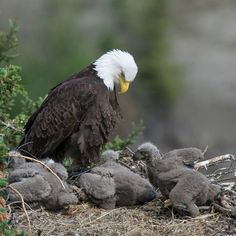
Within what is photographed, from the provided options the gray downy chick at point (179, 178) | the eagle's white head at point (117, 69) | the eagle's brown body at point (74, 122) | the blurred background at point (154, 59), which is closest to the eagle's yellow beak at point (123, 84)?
the eagle's white head at point (117, 69)

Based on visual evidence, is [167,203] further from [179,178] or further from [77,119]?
[77,119]

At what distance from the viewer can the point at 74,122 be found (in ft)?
22.7

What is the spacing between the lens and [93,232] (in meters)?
5.54

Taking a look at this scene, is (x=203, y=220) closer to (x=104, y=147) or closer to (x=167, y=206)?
(x=167, y=206)

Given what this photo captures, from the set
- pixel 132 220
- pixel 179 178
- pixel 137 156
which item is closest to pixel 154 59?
pixel 137 156

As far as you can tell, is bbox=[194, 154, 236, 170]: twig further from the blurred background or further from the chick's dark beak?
the blurred background

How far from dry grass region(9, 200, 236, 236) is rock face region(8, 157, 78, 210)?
67 millimetres

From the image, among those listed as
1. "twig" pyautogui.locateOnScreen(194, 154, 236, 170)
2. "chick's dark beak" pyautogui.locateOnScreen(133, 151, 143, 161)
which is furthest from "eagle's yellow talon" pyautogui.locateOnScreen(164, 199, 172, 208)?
"twig" pyautogui.locateOnScreen(194, 154, 236, 170)

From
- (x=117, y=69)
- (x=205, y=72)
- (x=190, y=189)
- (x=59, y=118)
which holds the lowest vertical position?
(x=205, y=72)

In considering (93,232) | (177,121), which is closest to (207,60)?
(177,121)

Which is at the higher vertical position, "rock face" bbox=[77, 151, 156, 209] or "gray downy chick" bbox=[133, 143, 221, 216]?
"gray downy chick" bbox=[133, 143, 221, 216]

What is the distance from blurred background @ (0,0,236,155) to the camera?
20.0 m

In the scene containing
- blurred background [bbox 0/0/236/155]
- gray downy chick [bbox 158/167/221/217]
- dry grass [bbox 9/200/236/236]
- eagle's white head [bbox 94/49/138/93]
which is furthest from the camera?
blurred background [bbox 0/0/236/155]

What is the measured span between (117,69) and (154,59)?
14783mm
